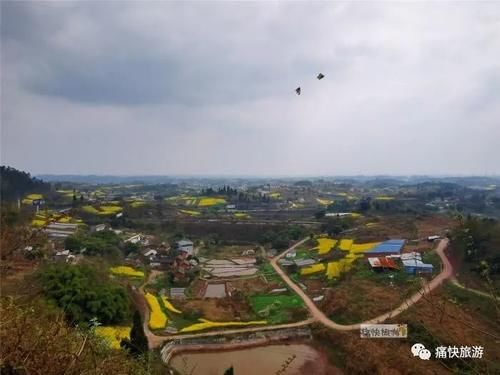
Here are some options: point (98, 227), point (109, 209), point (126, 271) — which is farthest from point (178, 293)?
point (109, 209)

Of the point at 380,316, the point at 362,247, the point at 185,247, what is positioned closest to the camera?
the point at 380,316

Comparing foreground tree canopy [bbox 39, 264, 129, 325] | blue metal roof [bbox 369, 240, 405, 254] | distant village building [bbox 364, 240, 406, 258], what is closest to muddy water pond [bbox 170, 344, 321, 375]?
foreground tree canopy [bbox 39, 264, 129, 325]

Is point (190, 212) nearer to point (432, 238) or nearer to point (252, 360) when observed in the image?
point (432, 238)

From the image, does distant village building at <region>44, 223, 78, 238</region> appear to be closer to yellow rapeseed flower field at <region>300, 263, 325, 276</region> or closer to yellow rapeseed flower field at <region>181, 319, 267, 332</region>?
yellow rapeseed flower field at <region>181, 319, 267, 332</region>

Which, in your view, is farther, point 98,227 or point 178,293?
point 98,227

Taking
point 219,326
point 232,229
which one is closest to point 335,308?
point 219,326

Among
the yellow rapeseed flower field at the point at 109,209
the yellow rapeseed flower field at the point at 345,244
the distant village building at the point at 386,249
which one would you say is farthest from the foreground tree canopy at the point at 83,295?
the yellow rapeseed flower field at the point at 109,209
